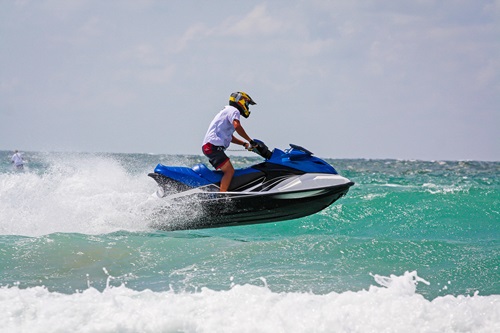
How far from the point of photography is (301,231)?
11.6 m

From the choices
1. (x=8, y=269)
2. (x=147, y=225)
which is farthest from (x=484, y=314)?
(x=147, y=225)

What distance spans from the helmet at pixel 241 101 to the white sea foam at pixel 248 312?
3.36m

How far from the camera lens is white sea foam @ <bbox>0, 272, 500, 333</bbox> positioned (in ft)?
16.1

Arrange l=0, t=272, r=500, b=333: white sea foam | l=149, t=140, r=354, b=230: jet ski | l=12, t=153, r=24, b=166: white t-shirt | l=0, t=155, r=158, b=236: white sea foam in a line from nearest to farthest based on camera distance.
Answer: l=0, t=272, r=500, b=333: white sea foam < l=149, t=140, r=354, b=230: jet ski < l=0, t=155, r=158, b=236: white sea foam < l=12, t=153, r=24, b=166: white t-shirt

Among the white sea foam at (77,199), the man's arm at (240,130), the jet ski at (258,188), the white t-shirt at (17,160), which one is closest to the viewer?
the man's arm at (240,130)

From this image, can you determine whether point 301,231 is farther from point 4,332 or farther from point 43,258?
point 4,332

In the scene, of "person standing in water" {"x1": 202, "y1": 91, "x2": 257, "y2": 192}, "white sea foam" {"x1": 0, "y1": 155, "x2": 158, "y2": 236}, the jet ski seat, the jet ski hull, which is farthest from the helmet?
"white sea foam" {"x1": 0, "y1": 155, "x2": 158, "y2": 236}

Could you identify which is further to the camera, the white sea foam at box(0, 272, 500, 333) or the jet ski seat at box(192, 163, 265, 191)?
the jet ski seat at box(192, 163, 265, 191)

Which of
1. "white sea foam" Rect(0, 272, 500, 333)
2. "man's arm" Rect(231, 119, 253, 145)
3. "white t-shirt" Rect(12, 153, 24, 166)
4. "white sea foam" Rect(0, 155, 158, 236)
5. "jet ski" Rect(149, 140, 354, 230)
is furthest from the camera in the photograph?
"white t-shirt" Rect(12, 153, 24, 166)

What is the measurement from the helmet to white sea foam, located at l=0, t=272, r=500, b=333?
336 centimetres

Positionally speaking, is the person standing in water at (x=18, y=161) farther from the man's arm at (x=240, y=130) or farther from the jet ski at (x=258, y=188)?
the man's arm at (x=240, y=130)

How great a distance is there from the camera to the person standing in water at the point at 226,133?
8.35 metres

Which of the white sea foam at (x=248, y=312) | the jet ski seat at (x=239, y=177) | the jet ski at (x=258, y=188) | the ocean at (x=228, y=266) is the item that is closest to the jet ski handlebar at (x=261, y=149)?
the jet ski at (x=258, y=188)

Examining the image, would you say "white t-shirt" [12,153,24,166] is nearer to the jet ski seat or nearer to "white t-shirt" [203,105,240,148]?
the jet ski seat
